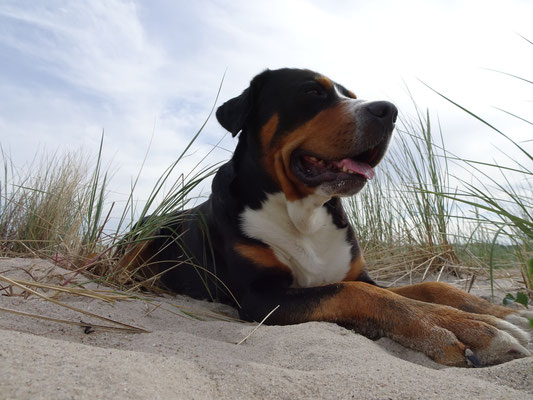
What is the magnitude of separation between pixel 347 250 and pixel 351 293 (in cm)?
83

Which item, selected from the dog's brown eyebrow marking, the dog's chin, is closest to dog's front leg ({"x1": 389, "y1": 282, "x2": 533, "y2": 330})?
the dog's chin

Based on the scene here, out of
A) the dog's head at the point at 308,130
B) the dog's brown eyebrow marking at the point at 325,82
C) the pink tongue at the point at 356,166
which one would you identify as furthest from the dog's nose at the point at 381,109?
the dog's brown eyebrow marking at the point at 325,82

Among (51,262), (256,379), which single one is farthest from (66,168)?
(256,379)

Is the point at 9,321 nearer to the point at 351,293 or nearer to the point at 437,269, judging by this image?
the point at 351,293

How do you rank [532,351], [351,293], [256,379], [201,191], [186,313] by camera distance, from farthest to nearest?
1. [201,191]
2. [186,313]
3. [351,293]
4. [532,351]
5. [256,379]

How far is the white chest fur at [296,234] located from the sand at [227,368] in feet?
2.58

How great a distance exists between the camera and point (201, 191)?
3486mm

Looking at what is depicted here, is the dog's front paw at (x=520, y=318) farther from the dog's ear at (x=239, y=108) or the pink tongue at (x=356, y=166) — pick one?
the dog's ear at (x=239, y=108)

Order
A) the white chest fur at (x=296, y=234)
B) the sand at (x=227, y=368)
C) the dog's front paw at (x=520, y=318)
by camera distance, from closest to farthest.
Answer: the sand at (x=227, y=368)
the dog's front paw at (x=520, y=318)
the white chest fur at (x=296, y=234)

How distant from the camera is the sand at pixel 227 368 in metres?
1.17

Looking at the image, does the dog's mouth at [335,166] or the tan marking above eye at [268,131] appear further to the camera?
the tan marking above eye at [268,131]

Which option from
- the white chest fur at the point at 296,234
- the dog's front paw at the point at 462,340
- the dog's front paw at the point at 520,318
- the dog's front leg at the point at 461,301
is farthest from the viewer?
the white chest fur at the point at 296,234

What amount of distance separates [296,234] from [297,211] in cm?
15

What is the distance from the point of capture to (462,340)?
2.04 m
